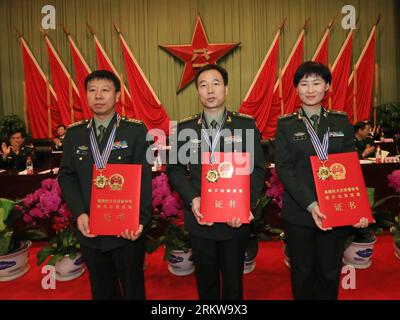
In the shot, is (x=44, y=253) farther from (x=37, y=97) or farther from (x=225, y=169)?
(x=37, y=97)

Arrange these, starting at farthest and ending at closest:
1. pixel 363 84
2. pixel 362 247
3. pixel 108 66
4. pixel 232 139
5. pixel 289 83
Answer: pixel 363 84 < pixel 289 83 < pixel 108 66 < pixel 362 247 < pixel 232 139

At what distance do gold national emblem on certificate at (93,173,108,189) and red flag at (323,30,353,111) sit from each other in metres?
6.25

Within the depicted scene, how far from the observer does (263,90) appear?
703 cm

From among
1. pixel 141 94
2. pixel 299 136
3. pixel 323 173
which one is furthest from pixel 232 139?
pixel 141 94

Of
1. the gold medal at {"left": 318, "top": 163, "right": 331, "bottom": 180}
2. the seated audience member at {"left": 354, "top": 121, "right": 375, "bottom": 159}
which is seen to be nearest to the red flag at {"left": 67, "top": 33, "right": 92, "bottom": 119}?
the seated audience member at {"left": 354, "top": 121, "right": 375, "bottom": 159}

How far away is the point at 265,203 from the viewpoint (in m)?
2.61

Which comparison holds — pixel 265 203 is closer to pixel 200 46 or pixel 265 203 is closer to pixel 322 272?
pixel 322 272

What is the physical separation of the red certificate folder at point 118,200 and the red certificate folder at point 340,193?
77cm

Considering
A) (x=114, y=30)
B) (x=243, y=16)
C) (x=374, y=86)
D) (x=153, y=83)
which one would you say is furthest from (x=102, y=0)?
(x=374, y=86)

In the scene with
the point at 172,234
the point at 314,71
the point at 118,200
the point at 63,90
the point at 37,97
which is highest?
the point at 63,90

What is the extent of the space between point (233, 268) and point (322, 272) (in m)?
0.44

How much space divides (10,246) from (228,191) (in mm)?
1862

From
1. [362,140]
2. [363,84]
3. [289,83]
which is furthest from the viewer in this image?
[363,84]

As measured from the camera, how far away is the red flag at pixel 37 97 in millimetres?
6965
